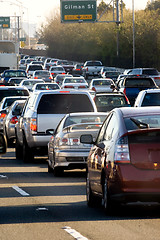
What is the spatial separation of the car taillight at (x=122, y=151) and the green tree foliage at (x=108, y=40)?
86.3 m

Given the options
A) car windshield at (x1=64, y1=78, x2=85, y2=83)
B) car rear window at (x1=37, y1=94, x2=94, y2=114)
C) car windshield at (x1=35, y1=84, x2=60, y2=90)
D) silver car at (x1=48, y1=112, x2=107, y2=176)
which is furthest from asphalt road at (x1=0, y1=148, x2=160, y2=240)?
car windshield at (x1=64, y1=78, x2=85, y2=83)

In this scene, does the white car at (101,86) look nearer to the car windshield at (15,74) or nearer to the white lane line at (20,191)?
the car windshield at (15,74)

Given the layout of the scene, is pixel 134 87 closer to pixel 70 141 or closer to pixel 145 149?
pixel 70 141

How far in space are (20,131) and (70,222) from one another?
12143mm

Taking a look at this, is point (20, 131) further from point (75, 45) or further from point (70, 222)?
point (75, 45)

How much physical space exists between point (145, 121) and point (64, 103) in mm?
9915

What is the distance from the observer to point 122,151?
10312 mm

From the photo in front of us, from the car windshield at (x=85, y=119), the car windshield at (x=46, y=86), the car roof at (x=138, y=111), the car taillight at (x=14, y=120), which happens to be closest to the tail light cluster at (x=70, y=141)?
the car windshield at (x=85, y=119)

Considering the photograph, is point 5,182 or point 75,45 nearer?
point 5,182

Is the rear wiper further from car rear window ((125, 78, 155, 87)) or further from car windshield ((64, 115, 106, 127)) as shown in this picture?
car rear window ((125, 78, 155, 87))

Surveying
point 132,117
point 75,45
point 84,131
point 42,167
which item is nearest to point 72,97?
point 42,167

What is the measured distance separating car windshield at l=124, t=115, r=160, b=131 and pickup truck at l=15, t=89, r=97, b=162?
8.60 m

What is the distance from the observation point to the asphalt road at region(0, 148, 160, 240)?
9262 mm

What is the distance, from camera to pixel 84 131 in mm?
17125
